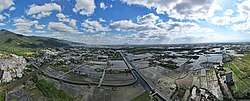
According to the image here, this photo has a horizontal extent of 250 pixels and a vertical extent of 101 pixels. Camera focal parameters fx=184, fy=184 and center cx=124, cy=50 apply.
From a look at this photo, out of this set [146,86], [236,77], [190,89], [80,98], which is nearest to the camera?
[80,98]

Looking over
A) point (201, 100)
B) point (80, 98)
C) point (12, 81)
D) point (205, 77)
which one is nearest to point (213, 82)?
point (205, 77)

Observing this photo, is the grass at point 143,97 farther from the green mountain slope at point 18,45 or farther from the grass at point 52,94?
the green mountain slope at point 18,45

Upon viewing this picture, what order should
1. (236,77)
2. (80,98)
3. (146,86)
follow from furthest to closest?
1. (236,77)
2. (146,86)
3. (80,98)

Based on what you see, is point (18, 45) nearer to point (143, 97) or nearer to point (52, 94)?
point (52, 94)

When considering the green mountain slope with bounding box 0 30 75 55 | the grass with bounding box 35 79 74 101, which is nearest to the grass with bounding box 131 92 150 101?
the grass with bounding box 35 79 74 101

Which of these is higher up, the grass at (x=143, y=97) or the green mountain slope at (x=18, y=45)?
the green mountain slope at (x=18, y=45)

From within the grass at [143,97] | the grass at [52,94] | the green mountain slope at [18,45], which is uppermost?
the green mountain slope at [18,45]

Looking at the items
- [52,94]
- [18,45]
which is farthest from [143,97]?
[18,45]

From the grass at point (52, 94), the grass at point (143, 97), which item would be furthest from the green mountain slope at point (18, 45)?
the grass at point (143, 97)

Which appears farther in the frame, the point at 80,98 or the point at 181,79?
the point at 181,79

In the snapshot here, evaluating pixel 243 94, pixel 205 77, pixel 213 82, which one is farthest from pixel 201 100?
pixel 205 77

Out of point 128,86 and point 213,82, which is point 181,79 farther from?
point 128,86
